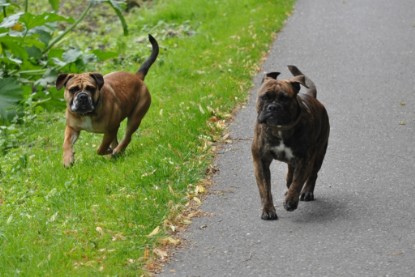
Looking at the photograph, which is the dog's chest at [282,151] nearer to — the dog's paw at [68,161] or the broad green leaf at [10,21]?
the dog's paw at [68,161]

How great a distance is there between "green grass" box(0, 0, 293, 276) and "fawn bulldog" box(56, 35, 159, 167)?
0.24 meters

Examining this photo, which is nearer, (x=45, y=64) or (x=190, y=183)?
(x=190, y=183)

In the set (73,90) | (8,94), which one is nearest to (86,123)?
(73,90)

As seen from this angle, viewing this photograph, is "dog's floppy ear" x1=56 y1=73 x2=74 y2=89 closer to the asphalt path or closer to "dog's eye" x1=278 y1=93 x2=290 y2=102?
the asphalt path

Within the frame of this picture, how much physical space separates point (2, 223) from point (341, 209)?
10.3 feet

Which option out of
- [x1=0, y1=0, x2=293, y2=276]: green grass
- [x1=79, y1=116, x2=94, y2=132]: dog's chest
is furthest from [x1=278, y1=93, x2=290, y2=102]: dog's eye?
[x1=79, y1=116, x2=94, y2=132]: dog's chest

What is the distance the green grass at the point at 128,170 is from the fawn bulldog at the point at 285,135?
3.08ft

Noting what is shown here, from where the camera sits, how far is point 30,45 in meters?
12.1

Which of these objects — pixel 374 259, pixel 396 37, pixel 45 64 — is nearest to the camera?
pixel 374 259

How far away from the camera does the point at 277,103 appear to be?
734 centimetres

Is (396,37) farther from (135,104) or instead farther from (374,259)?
(374,259)

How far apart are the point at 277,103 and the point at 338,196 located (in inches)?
54.9

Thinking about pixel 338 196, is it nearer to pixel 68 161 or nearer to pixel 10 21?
pixel 68 161

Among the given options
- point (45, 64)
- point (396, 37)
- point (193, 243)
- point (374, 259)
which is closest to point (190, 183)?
point (193, 243)
